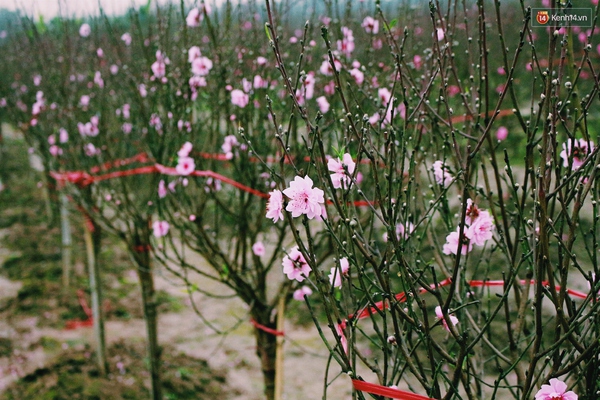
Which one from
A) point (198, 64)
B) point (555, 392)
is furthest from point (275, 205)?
point (198, 64)

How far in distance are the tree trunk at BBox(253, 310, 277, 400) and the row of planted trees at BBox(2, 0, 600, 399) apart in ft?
0.04

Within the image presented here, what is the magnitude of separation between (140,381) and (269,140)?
10.0 ft

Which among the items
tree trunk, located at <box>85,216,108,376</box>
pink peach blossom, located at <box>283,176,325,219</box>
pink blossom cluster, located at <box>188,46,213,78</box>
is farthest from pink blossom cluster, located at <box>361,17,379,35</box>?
tree trunk, located at <box>85,216,108,376</box>

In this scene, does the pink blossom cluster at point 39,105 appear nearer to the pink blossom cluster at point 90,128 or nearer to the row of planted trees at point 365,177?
the row of planted trees at point 365,177

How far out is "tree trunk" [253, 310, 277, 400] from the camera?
306 cm

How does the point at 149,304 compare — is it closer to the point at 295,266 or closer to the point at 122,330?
the point at 122,330

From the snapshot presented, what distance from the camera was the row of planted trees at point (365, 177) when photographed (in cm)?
123

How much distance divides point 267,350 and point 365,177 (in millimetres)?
1428

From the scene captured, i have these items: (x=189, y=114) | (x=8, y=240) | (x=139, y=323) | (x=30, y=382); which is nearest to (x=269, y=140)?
(x=189, y=114)

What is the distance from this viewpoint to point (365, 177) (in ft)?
12.0

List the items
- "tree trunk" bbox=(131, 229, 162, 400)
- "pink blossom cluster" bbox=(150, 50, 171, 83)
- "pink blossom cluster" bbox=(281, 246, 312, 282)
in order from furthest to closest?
"tree trunk" bbox=(131, 229, 162, 400) < "pink blossom cluster" bbox=(150, 50, 171, 83) < "pink blossom cluster" bbox=(281, 246, 312, 282)

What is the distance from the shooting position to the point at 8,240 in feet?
27.2

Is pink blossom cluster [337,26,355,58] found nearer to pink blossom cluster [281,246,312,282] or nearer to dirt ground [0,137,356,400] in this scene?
pink blossom cluster [281,246,312,282]

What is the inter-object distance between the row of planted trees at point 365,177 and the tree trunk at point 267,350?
0.04 ft
